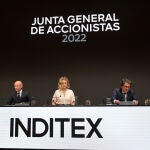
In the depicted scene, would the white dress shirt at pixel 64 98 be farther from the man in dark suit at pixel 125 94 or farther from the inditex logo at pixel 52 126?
the inditex logo at pixel 52 126

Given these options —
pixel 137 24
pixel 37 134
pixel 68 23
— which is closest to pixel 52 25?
pixel 68 23

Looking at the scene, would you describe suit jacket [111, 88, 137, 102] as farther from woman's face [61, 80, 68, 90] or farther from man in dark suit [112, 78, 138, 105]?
woman's face [61, 80, 68, 90]

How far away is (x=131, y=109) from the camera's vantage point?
3.88 m

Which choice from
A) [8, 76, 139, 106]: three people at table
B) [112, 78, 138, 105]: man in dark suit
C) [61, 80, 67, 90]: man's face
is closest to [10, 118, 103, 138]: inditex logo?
[8, 76, 139, 106]: three people at table

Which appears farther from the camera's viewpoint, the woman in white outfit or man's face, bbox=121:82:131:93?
man's face, bbox=121:82:131:93

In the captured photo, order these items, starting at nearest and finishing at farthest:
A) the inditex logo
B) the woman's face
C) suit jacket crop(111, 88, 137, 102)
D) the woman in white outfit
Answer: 1. the inditex logo
2. the woman in white outfit
3. the woman's face
4. suit jacket crop(111, 88, 137, 102)

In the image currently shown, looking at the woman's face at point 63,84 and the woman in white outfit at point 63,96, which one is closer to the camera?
the woman in white outfit at point 63,96

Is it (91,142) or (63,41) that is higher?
(63,41)

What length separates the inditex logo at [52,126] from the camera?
3938 mm

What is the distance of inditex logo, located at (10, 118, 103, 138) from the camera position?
3.94 metres

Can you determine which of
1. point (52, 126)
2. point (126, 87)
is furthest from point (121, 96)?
point (52, 126)

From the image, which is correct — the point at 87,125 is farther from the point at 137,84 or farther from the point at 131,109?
the point at 137,84

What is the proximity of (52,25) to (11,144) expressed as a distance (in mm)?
3610

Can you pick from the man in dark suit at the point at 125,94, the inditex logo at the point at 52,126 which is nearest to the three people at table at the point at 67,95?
the man in dark suit at the point at 125,94
